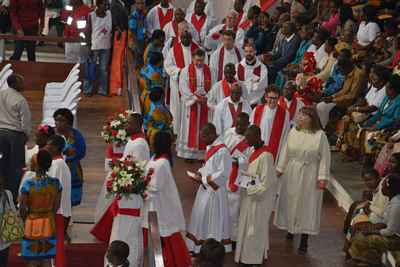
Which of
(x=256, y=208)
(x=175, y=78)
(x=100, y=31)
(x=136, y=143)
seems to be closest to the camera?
(x=136, y=143)

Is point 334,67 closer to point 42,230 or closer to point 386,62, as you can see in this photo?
point 386,62

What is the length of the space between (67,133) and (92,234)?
1.24 meters

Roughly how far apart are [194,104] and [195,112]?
129mm

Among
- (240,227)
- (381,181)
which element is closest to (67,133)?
(240,227)

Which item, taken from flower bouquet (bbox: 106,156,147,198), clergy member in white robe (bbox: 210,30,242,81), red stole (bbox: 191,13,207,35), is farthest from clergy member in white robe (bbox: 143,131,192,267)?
red stole (bbox: 191,13,207,35)

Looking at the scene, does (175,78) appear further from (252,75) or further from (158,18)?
(158,18)

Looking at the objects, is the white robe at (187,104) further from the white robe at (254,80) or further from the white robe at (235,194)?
the white robe at (235,194)

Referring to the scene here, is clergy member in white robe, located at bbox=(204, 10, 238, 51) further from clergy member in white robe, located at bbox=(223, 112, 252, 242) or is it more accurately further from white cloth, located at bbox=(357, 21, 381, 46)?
clergy member in white robe, located at bbox=(223, 112, 252, 242)

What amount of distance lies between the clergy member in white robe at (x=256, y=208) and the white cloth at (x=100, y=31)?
6.89 metres

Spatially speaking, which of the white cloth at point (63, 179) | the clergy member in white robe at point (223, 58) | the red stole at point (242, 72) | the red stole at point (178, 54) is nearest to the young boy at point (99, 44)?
the red stole at point (178, 54)

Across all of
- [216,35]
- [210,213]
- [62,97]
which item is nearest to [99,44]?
[216,35]

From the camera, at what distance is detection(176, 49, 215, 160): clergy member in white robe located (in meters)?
19.0

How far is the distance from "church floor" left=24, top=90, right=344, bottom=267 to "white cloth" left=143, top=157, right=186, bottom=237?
99 cm

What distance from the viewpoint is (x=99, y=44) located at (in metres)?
21.1
